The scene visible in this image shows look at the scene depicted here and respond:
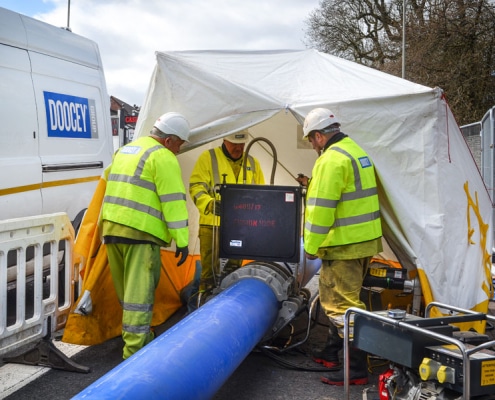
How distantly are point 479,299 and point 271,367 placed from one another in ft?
6.77

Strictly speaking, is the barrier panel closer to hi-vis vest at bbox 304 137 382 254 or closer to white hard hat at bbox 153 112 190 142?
white hard hat at bbox 153 112 190 142

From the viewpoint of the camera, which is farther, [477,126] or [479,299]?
[477,126]

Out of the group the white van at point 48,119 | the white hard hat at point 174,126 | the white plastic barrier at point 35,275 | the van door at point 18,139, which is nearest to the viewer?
the white plastic barrier at point 35,275

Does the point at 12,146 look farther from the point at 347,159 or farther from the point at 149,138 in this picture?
the point at 347,159

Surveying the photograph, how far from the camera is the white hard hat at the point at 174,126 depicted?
4.97 metres

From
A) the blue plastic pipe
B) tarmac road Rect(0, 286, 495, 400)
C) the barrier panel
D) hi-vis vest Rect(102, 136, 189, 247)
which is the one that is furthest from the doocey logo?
the blue plastic pipe

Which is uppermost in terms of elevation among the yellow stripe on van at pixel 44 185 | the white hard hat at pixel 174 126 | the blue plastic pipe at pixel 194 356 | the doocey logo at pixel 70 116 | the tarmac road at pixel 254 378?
the doocey logo at pixel 70 116

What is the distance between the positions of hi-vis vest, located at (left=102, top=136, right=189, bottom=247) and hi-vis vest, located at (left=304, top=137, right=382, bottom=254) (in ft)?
3.23

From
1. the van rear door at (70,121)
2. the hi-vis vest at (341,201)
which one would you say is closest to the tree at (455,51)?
the van rear door at (70,121)

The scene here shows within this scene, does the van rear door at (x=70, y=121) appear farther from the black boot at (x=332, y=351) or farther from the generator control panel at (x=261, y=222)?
the black boot at (x=332, y=351)

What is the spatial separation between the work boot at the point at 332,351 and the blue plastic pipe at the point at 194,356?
64cm

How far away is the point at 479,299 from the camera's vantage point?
18.6ft

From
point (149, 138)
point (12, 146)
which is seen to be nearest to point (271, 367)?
point (149, 138)

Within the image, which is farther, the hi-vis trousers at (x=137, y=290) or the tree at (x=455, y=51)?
the tree at (x=455, y=51)
